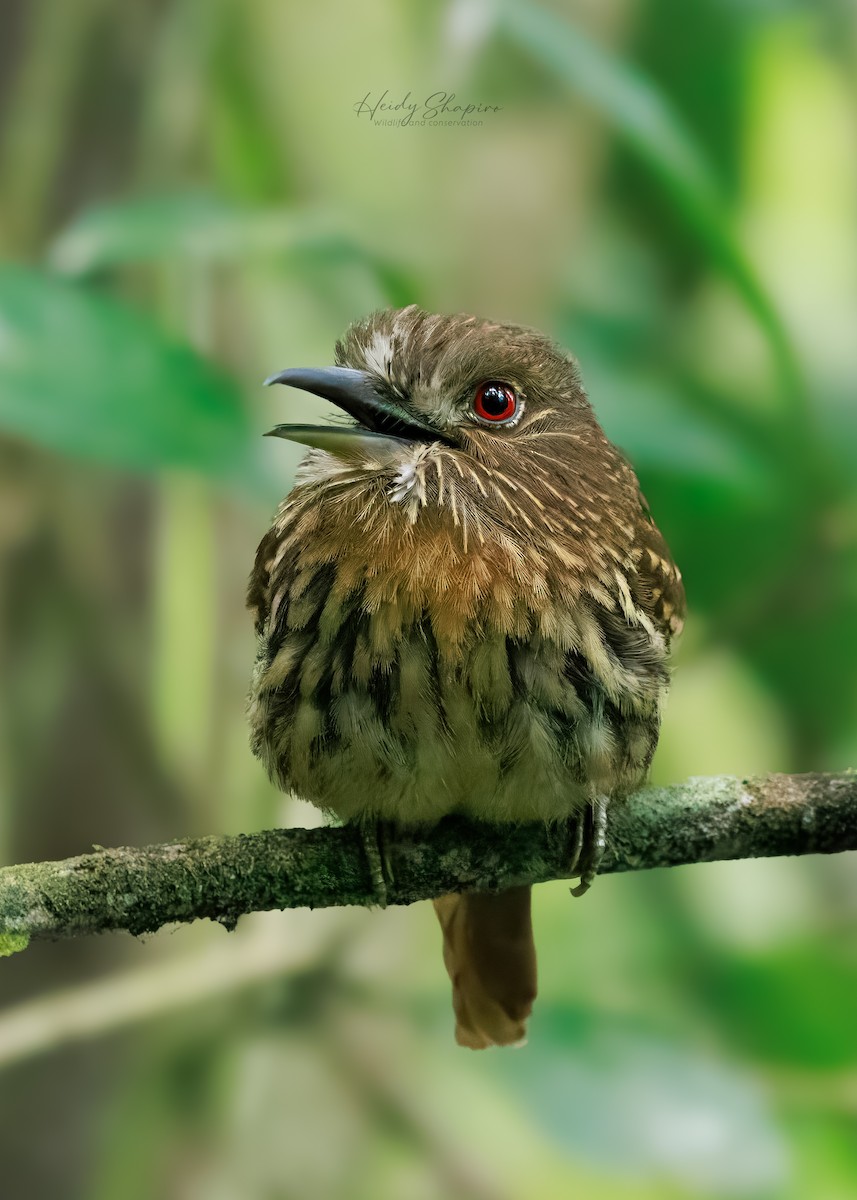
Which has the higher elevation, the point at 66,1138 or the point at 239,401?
the point at 239,401

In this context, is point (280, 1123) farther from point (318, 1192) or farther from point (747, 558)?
point (747, 558)

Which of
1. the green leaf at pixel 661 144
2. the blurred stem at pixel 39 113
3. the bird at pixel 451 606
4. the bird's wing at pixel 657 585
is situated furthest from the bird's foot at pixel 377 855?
the blurred stem at pixel 39 113

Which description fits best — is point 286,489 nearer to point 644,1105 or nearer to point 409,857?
point 409,857

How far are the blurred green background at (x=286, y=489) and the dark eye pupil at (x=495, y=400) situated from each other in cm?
108

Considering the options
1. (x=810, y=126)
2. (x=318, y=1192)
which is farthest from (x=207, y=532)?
(x=810, y=126)

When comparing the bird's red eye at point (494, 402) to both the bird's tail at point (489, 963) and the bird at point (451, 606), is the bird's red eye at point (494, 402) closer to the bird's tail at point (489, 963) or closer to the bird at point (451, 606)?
the bird at point (451, 606)

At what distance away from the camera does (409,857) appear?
66.0 inches

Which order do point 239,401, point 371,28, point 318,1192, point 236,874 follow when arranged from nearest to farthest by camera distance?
point 236,874 < point 239,401 < point 318,1192 < point 371,28

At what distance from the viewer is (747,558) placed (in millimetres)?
2941

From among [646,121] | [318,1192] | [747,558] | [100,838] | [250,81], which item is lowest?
[318,1192]

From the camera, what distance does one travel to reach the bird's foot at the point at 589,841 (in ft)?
5.60

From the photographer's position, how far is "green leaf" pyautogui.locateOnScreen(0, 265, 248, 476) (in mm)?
2641

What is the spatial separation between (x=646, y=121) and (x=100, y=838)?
80.8 inches

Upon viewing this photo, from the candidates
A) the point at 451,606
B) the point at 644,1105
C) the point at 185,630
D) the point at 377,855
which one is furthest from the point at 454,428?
the point at 644,1105
